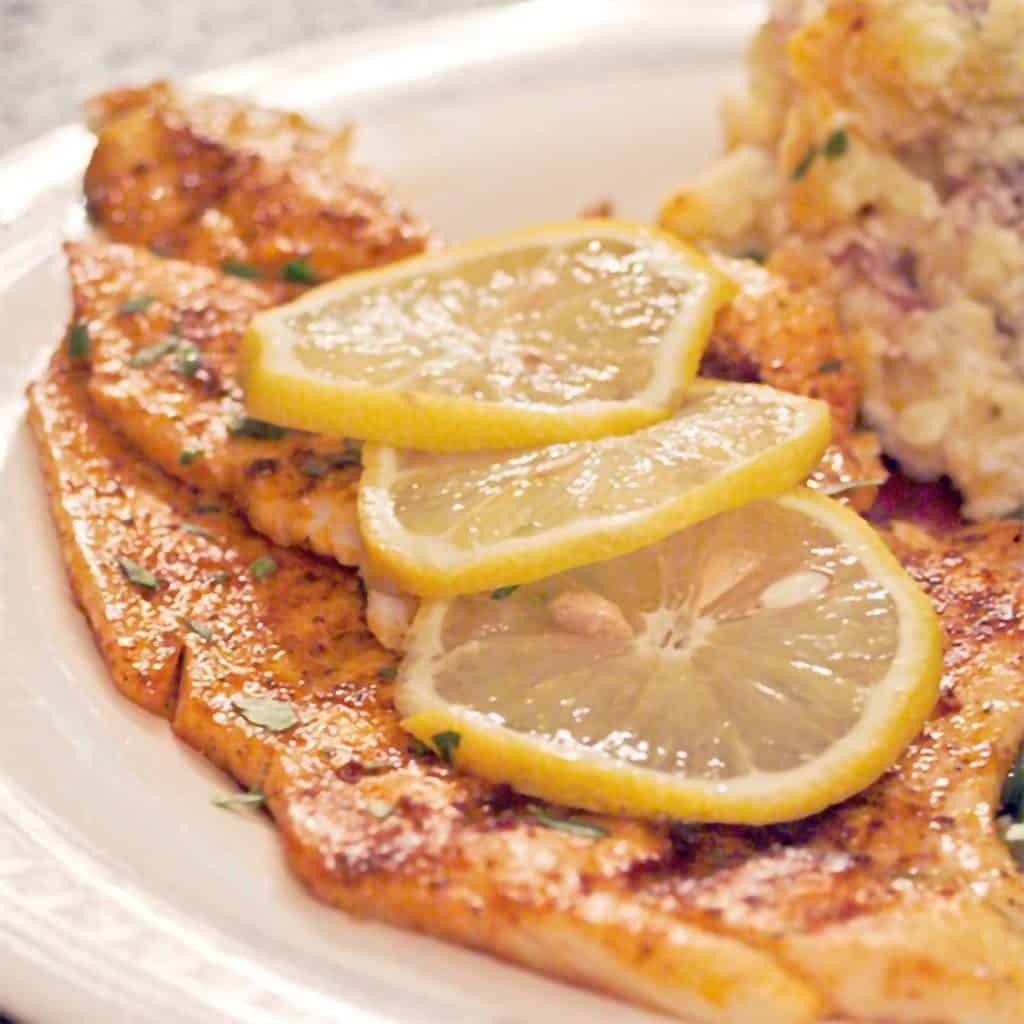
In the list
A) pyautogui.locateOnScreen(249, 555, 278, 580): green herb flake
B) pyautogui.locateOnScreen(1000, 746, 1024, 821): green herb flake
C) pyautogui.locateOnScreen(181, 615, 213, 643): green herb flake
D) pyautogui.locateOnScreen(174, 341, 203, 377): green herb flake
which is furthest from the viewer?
pyautogui.locateOnScreen(174, 341, 203, 377): green herb flake

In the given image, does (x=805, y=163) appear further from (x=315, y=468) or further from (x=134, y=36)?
(x=134, y=36)

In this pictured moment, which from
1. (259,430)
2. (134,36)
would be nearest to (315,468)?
(259,430)

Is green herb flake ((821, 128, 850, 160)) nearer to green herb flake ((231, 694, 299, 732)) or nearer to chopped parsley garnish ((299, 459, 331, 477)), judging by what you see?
chopped parsley garnish ((299, 459, 331, 477))

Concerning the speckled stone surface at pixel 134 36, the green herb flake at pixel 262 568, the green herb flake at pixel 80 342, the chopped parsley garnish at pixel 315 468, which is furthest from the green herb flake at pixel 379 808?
the speckled stone surface at pixel 134 36

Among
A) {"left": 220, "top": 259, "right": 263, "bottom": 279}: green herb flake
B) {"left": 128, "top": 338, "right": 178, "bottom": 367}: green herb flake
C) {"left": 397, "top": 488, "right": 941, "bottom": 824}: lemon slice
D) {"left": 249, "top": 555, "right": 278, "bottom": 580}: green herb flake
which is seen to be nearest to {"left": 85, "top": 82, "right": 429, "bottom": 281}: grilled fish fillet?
{"left": 220, "top": 259, "right": 263, "bottom": 279}: green herb flake

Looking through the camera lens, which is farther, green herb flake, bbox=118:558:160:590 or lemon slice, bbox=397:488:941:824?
green herb flake, bbox=118:558:160:590

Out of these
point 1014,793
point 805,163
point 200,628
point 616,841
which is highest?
point 805,163
